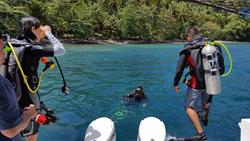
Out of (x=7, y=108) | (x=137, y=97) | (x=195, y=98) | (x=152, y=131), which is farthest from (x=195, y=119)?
(x=137, y=97)

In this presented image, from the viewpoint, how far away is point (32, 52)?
3467 millimetres

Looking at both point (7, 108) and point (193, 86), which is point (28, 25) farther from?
point (193, 86)

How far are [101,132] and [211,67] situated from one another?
1.65m

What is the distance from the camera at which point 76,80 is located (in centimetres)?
1333

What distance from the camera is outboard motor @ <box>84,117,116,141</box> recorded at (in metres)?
4.30

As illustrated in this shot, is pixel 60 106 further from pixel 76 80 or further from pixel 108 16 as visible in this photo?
pixel 108 16

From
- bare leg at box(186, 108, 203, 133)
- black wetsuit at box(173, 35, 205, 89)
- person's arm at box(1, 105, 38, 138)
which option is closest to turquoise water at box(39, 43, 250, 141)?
bare leg at box(186, 108, 203, 133)

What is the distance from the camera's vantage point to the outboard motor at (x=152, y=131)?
14.3 ft

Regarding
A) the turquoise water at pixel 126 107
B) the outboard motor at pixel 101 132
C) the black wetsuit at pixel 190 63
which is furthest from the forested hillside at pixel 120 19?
the outboard motor at pixel 101 132

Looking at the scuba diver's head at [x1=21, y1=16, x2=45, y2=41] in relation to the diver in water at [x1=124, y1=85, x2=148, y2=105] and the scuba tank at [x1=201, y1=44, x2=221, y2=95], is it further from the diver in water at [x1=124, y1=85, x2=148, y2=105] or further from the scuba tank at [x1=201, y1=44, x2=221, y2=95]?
the diver in water at [x1=124, y1=85, x2=148, y2=105]

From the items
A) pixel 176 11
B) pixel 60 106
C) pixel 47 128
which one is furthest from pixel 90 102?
pixel 176 11

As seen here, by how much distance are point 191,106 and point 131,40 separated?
42.7m

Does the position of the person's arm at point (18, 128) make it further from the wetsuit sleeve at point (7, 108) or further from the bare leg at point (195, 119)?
the bare leg at point (195, 119)

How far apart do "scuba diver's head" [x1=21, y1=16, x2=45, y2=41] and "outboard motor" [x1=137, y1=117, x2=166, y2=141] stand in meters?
1.79
